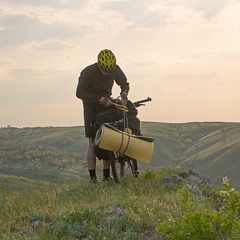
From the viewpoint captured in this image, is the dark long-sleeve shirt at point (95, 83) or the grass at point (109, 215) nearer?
the grass at point (109, 215)

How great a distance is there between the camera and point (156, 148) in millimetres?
98500

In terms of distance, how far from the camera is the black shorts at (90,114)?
35.3 ft

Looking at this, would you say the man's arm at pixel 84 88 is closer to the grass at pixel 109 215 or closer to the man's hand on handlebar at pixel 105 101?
the man's hand on handlebar at pixel 105 101

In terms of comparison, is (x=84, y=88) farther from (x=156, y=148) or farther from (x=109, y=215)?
(x=156, y=148)

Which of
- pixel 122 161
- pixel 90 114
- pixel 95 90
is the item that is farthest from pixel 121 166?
pixel 95 90

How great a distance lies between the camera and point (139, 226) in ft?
19.7

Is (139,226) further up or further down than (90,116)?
further down

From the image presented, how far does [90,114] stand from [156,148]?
289 ft

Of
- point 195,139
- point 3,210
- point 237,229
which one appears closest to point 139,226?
point 237,229

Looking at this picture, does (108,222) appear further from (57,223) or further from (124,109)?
(124,109)

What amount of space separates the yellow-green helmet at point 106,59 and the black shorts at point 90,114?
87cm

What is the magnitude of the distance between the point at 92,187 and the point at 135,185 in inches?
29.8

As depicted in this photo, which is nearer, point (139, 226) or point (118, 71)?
point (139, 226)

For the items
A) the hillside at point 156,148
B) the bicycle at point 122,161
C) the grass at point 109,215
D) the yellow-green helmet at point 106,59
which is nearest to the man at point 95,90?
the yellow-green helmet at point 106,59
